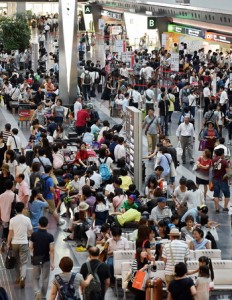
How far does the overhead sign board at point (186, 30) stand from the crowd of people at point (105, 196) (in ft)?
41.8

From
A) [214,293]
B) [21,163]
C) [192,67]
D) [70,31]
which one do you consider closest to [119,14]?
[192,67]

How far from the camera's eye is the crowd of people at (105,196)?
13016mm

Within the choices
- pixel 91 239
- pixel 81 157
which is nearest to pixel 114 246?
pixel 91 239

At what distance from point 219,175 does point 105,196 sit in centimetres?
260

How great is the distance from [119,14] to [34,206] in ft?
129

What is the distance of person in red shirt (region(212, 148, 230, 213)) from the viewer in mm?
18891

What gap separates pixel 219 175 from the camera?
19.1 metres

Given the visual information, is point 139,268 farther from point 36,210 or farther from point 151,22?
point 151,22

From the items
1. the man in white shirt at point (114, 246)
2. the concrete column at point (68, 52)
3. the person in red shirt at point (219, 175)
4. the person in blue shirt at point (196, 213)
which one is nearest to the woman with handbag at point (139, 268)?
the man in white shirt at point (114, 246)

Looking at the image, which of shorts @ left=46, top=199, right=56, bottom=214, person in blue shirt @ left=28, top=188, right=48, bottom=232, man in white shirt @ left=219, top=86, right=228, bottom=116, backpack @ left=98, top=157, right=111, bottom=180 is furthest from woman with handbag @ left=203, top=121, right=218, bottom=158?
person in blue shirt @ left=28, top=188, right=48, bottom=232

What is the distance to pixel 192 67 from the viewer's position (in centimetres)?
3944

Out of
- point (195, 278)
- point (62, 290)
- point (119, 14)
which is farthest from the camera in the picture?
point (119, 14)

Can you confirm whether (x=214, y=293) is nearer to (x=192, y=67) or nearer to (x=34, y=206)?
(x=34, y=206)

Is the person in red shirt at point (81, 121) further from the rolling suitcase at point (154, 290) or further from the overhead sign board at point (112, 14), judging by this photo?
the overhead sign board at point (112, 14)
